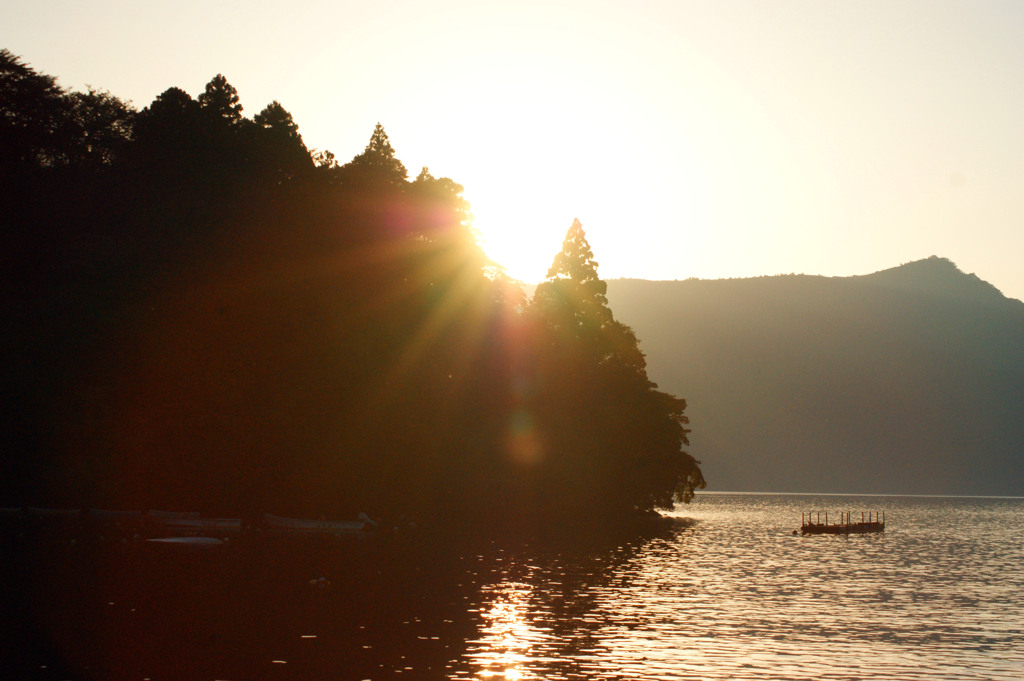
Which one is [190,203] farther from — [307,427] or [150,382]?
[307,427]

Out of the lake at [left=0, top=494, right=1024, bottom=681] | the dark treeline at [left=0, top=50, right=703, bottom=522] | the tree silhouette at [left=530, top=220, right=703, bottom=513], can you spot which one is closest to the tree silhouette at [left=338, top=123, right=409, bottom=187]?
the dark treeline at [left=0, top=50, right=703, bottom=522]

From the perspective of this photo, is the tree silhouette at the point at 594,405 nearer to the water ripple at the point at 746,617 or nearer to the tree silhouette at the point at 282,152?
the water ripple at the point at 746,617

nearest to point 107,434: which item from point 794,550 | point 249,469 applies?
point 249,469

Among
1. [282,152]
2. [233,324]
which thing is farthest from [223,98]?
[233,324]

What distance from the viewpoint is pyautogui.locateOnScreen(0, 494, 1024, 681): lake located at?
32781mm

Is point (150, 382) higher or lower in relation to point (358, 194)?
lower

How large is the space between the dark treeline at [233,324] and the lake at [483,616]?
13127mm

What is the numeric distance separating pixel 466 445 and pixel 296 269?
29.4 meters

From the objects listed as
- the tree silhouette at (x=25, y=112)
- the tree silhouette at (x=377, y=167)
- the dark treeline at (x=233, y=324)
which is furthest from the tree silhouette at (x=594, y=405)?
the tree silhouette at (x=25, y=112)

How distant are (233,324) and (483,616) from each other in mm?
41743

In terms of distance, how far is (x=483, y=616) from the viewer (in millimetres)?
43719

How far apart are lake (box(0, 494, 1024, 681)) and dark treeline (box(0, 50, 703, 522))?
13127mm

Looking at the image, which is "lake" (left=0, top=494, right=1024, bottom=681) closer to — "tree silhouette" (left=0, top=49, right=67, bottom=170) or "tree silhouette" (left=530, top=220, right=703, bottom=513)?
"tree silhouette" (left=0, top=49, right=67, bottom=170)

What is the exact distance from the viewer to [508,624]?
4175 cm
